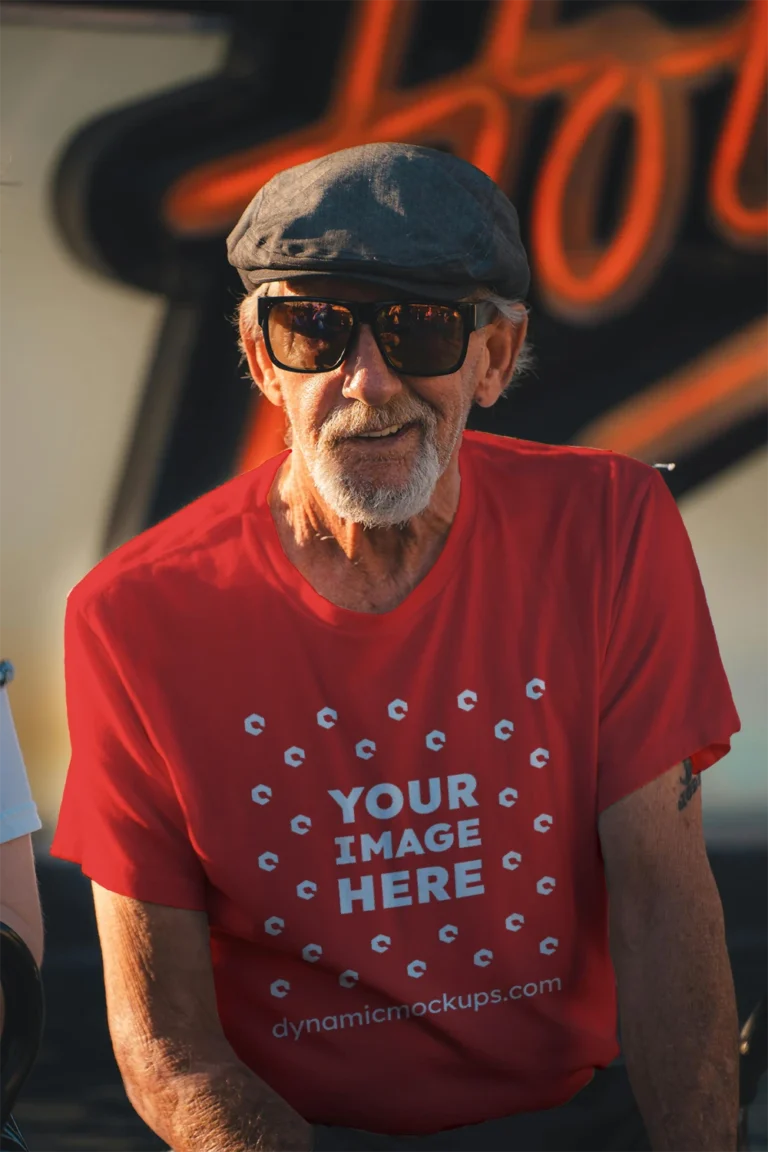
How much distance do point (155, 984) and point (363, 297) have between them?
34.7 inches

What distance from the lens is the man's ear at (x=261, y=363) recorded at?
174cm

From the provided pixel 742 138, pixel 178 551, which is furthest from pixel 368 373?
pixel 742 138

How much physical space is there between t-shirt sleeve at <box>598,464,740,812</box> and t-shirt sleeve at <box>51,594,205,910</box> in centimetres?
55

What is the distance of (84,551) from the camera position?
2465 mm

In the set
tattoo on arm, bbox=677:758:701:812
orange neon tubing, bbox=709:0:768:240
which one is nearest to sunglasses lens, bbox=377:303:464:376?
tattoo on arm, bbox=677:758:701:812

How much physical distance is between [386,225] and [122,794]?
0.76 metres

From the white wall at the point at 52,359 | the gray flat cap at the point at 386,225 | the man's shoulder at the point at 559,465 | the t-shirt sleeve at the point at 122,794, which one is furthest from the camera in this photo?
the white wall at the point at 52,359

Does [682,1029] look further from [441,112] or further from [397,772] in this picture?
[441,112]

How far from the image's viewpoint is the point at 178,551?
5.66 ft

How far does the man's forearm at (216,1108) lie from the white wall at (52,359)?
95 centimetres

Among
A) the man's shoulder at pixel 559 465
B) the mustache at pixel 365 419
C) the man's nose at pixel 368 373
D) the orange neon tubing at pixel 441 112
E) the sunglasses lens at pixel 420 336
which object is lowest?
the man's shoulder at pixel 559 465

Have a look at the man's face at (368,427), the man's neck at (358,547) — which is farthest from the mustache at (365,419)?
the man's neck at (358,547)

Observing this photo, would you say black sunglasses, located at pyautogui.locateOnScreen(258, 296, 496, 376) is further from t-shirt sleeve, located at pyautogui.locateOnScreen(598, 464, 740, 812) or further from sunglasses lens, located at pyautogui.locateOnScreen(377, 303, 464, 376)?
t-shirt sleeve, located at pyautogui.locateOnScreen(598, 464, 740, 812)

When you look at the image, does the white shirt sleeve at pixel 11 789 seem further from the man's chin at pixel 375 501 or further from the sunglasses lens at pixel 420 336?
the sunglasses lens at pixel 420 336
